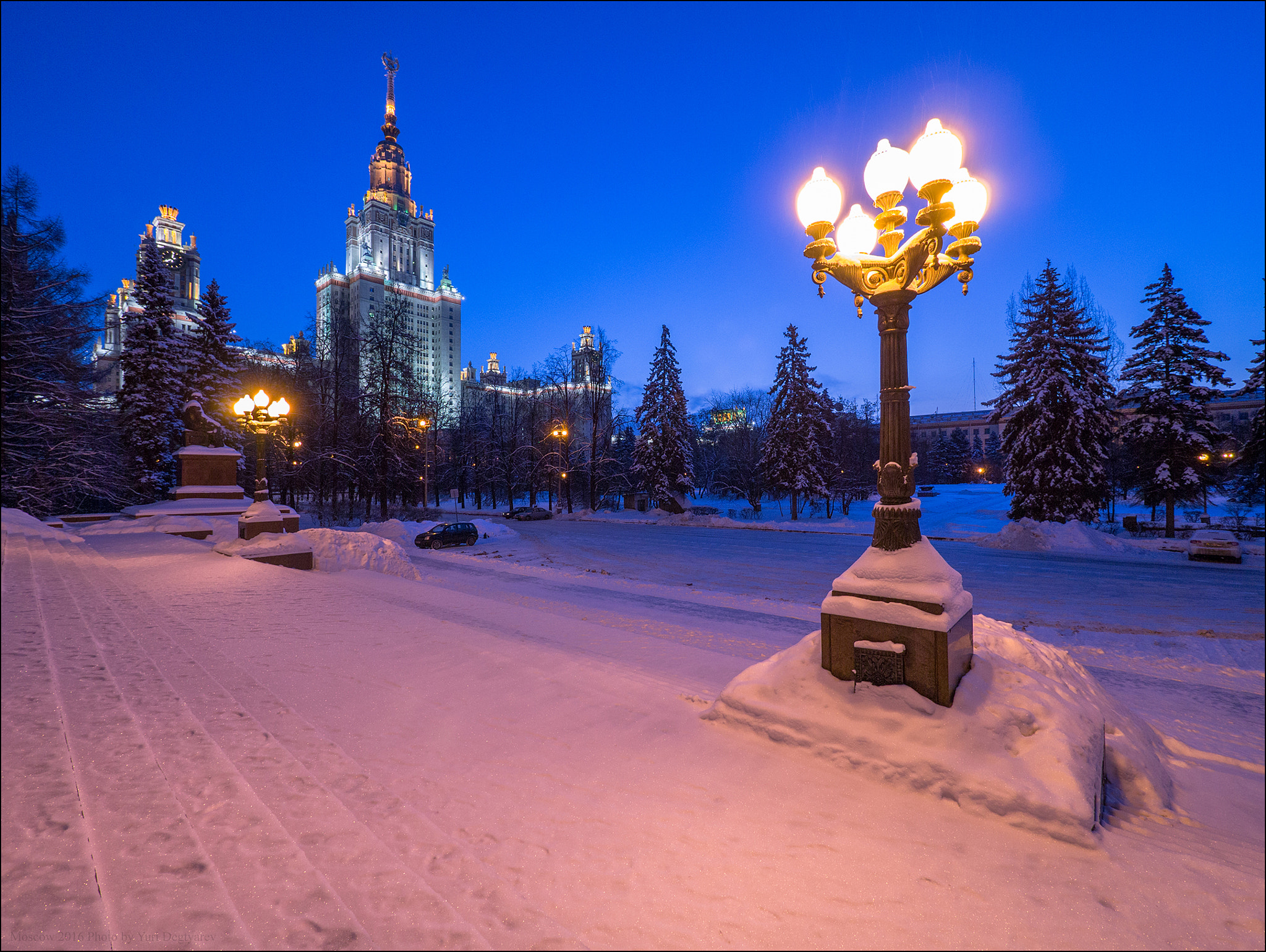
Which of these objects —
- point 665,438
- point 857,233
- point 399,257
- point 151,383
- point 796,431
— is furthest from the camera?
point 399,257

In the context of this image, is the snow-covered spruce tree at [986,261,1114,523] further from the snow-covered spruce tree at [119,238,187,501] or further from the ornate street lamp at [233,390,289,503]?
the snow-covered spruce tree at [119,238,187,501]

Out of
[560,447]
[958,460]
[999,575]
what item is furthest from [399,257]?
[999,575]

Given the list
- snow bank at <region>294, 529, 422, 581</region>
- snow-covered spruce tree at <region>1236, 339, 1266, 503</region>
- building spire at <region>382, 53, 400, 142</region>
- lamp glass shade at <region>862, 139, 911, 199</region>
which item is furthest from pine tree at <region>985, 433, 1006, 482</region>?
building spire at <region>382, 53, 400, 142</region>

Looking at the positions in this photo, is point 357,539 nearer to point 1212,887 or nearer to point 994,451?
point 1212,887

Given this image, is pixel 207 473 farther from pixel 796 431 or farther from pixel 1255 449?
pixel 796 431

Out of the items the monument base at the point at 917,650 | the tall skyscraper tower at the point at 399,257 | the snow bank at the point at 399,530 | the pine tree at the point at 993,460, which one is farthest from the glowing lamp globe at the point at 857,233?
the tall skyscraper tower at the point at 399,257

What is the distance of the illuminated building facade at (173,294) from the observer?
889 inches

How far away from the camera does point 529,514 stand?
35.3 metres

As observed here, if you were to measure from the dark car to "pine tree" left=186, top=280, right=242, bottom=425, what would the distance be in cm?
1296

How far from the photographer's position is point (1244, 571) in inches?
55.9

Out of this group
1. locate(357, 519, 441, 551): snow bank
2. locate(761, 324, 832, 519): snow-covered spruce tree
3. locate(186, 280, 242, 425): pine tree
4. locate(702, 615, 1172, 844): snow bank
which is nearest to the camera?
locate(702, 615, 1172, 844): snow bank

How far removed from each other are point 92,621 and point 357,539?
28.8 ft

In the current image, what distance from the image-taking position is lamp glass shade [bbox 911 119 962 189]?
3.87 metres

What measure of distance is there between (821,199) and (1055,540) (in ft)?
56.3
